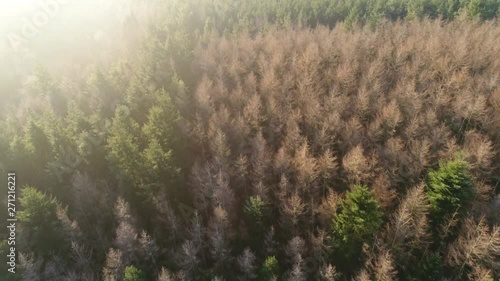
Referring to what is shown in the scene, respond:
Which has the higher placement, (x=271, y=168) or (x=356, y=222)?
(x=356, y=222)

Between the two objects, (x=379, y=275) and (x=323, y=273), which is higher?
(x=379, y=275)

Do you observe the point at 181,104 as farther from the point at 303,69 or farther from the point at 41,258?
the point at 41,258

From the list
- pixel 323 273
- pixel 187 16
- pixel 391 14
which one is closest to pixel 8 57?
pixel 187 16

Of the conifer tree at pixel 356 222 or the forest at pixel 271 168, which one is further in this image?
the forest at pixel 271 168

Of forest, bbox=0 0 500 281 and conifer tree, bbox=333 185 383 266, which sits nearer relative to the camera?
conifer tree, bbox=333 185 383 266

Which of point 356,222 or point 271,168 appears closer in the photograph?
point 356,222

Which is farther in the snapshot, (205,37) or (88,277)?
(205,37)

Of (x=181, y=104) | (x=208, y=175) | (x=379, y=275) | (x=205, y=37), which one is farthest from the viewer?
(x=205, y=37)

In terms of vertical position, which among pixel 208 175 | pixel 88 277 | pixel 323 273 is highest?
pixel 208 175
